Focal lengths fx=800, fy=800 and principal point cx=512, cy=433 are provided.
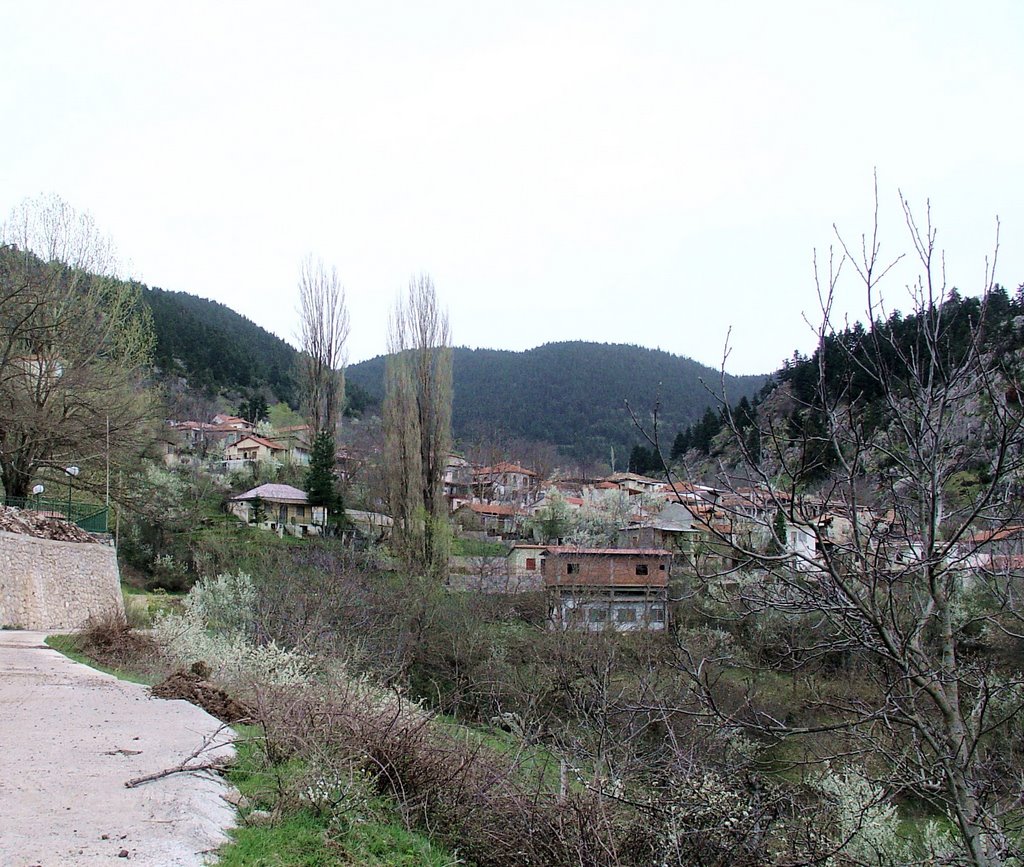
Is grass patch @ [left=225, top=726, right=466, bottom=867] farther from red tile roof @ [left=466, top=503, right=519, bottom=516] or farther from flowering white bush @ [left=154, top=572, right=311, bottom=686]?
red tile roof @ [left=466, top=503, right=519, bottom=516]

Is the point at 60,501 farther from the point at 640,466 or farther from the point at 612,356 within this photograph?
the point at 612,356

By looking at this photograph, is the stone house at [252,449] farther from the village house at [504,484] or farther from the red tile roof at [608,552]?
the red tile roof at [608,552]

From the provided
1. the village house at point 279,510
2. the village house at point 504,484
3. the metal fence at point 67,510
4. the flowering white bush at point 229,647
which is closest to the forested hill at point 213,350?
the village house at point 504,484

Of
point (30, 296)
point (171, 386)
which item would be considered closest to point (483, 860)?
point (30, 296)

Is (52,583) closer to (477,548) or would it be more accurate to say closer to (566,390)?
(477,548)

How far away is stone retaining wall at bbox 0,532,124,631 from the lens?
16.5 m

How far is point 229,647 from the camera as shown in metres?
11.6

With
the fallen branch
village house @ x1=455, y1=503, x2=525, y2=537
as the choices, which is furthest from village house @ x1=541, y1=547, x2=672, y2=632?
the fallen branch

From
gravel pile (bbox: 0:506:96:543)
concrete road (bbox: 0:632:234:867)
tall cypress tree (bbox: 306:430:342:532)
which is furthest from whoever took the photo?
tall cypress tree (bbox: 306:430:342:532)

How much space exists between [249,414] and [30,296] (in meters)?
62.4

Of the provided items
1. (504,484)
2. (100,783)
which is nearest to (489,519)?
(504,484)

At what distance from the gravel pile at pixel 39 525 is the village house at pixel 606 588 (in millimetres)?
12665

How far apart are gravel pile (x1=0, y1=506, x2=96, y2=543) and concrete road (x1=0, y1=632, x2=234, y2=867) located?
9.65m

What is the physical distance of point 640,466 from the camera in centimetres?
6625
